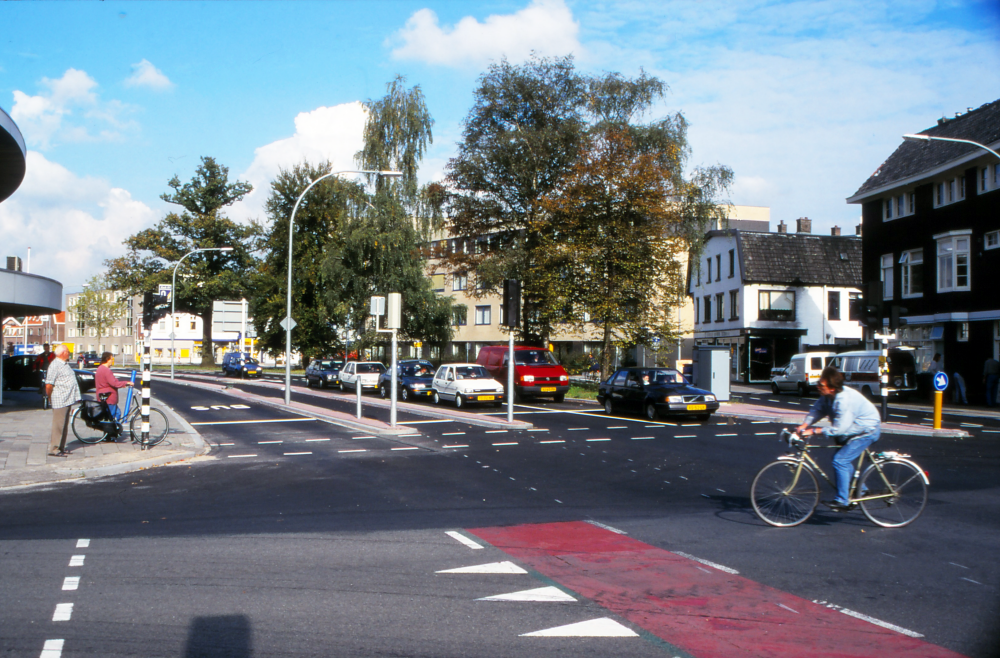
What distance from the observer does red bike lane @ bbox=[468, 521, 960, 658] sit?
480 centimetres

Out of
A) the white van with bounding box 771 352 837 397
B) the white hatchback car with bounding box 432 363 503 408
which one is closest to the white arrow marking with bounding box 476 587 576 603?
the white hatchback car with bounding box 432 363 503 408

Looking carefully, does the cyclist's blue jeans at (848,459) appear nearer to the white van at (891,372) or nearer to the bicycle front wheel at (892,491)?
the bicycle front wheel at (892,491)

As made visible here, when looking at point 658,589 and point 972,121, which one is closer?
point 658,589

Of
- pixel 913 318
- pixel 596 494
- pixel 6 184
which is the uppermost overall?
pixel 6 184

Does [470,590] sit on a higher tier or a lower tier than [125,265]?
lower

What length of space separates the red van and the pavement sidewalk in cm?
1308

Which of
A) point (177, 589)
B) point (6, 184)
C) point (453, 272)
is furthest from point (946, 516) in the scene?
point (453, 272)

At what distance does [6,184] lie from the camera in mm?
21828

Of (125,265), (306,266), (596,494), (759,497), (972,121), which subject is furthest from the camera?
(125,265)

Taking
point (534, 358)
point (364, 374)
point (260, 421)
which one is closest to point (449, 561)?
point (260, 421)

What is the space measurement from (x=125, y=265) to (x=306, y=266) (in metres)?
23.8

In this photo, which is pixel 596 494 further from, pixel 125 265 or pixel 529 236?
pixel 125 265

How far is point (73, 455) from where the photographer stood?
1377cm

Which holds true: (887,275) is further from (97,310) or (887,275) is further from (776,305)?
(97,310)
